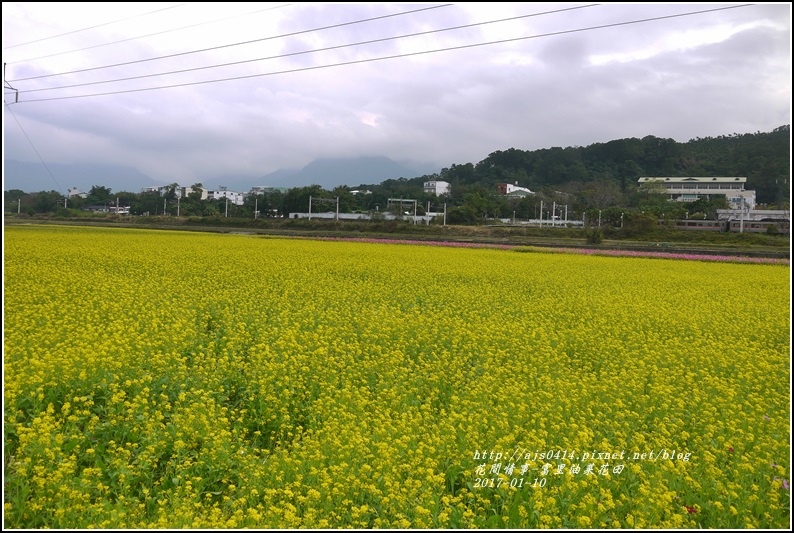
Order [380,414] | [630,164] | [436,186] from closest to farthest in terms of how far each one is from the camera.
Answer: [380,414], [630,164], [436,186]

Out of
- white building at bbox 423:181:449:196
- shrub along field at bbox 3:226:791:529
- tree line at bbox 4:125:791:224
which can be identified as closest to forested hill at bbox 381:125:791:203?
tree line at bbox 4:125:791:224

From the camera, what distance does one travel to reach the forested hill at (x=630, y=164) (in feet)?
214

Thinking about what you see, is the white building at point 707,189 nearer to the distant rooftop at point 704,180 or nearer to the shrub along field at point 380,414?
the distant rooftop at point 704,180

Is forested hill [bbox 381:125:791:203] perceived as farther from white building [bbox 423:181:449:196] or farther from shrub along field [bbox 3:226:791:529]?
shrub along field [bbox 3:226:791:529]

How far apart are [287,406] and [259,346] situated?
5.35 feet

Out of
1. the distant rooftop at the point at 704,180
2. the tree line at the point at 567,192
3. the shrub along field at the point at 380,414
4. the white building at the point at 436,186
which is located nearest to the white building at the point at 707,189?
the distant rooftop at the point at 704,180

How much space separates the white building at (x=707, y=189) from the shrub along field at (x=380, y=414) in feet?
192

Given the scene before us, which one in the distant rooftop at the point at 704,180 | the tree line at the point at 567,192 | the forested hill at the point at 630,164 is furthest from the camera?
the distant rooftop at the point at 704,180

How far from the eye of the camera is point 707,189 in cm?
7744

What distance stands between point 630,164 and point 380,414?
99202 mm

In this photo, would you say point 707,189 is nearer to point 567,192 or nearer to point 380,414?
point 567,192

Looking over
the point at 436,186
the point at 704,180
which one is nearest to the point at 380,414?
the point at 704,180

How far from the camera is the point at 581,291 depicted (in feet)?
49.2

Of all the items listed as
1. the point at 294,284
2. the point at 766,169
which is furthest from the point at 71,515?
the point at 766,169
